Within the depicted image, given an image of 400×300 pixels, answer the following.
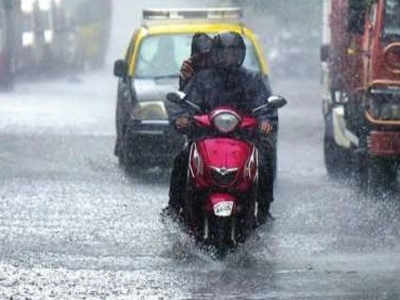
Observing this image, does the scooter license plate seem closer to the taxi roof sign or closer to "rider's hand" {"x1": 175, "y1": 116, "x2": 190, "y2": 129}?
"rider's hand" {"x1": 175, "y1": 116, "x2": 190, "y2": 129}

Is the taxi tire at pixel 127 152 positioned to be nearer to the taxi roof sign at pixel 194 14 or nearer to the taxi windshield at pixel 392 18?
the taxi roof sign at pixel 194 14

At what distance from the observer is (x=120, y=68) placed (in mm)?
18781

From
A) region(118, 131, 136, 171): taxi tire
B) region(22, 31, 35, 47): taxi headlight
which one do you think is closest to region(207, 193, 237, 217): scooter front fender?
region(118, 131, 136, 171): taxi tire

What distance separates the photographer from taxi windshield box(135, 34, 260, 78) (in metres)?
18.9

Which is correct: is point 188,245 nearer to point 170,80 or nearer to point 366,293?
point 366,293

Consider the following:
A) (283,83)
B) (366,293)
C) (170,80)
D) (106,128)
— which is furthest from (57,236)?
(283,83)

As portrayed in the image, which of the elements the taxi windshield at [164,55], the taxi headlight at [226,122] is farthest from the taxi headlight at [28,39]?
the taxi headlight at [226,122]

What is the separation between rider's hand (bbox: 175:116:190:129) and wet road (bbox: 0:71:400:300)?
850 mm

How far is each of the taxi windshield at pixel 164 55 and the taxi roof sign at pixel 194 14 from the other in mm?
544

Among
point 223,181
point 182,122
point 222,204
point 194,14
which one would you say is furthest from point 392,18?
point 222,204

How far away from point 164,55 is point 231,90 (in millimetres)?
6969

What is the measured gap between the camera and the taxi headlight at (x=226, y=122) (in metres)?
11.5

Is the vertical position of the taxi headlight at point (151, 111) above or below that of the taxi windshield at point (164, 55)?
below

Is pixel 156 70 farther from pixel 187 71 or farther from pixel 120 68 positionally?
pixel 187 71
